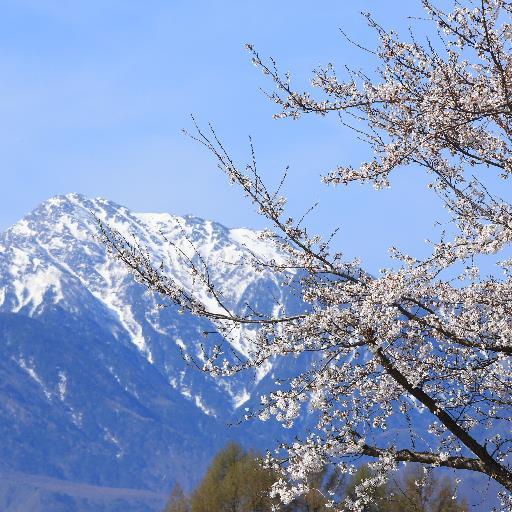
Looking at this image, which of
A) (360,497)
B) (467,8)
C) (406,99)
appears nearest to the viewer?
(467,8)

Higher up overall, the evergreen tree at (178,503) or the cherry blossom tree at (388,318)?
the evergreen tree at (178,503)

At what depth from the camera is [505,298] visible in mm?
10078

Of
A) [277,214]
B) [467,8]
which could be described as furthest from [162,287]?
[467,8]

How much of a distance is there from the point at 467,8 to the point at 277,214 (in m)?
2.85

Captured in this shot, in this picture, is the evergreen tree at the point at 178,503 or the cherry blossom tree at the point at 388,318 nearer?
the cherry blossom tree at the point at 388,318

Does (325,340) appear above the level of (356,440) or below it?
above

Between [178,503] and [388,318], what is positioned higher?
[178,503]

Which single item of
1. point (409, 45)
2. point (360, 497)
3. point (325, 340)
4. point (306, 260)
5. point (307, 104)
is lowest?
point (360, 497)

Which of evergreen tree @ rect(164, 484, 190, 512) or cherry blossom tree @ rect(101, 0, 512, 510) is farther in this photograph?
evergreen tree @ rect(164, 484, 190, 512)

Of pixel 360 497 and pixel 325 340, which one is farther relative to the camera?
pixel 360 497

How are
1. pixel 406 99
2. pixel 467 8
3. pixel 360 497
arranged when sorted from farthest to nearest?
pixel 360 497
pixel 406 99
pixel 467 8

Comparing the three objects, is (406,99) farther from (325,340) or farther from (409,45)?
(325,340)

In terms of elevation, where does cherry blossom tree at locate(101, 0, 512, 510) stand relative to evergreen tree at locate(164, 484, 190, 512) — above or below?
below

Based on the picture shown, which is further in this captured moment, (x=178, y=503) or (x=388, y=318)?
(x=178, y=503)
